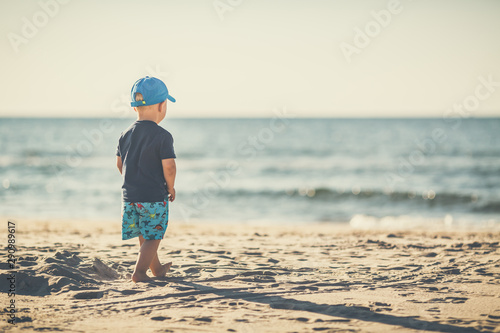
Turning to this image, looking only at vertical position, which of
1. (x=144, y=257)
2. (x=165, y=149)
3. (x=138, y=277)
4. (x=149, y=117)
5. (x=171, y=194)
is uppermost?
(x=149, y=117)

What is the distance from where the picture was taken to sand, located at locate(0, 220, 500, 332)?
2.97 meters

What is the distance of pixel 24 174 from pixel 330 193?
13118 millimetres

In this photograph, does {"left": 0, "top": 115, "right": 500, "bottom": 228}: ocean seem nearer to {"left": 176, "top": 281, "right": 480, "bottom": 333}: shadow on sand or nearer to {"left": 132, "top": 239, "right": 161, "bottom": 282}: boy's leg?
{"left": 132, "top": 239, "right": 161, "bottom": 282}: boy's leg

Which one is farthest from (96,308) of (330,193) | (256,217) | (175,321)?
(330,193)

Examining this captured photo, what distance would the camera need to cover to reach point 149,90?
379cm

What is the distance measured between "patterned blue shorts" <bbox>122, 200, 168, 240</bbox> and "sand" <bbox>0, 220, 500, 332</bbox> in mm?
420

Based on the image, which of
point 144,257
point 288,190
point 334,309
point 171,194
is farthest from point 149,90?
point 288,190

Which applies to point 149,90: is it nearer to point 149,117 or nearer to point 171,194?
point 149,117

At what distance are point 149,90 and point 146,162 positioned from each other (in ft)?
1.93

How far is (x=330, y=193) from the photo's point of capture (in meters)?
15.7

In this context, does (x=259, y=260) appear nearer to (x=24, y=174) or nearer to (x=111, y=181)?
(x=111, y=181)

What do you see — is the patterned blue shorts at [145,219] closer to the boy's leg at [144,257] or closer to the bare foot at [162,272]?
the boy's leg at [144,257]

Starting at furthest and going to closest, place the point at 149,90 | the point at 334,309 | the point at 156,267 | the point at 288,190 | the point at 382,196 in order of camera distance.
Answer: the point at 288,190, the point at 382,196, the point at 156,267, the point at 149,90, the point at 334,309

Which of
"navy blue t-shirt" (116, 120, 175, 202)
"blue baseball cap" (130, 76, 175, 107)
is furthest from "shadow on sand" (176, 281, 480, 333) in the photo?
"blue baseball cap" (130, 76, 175, 107)
